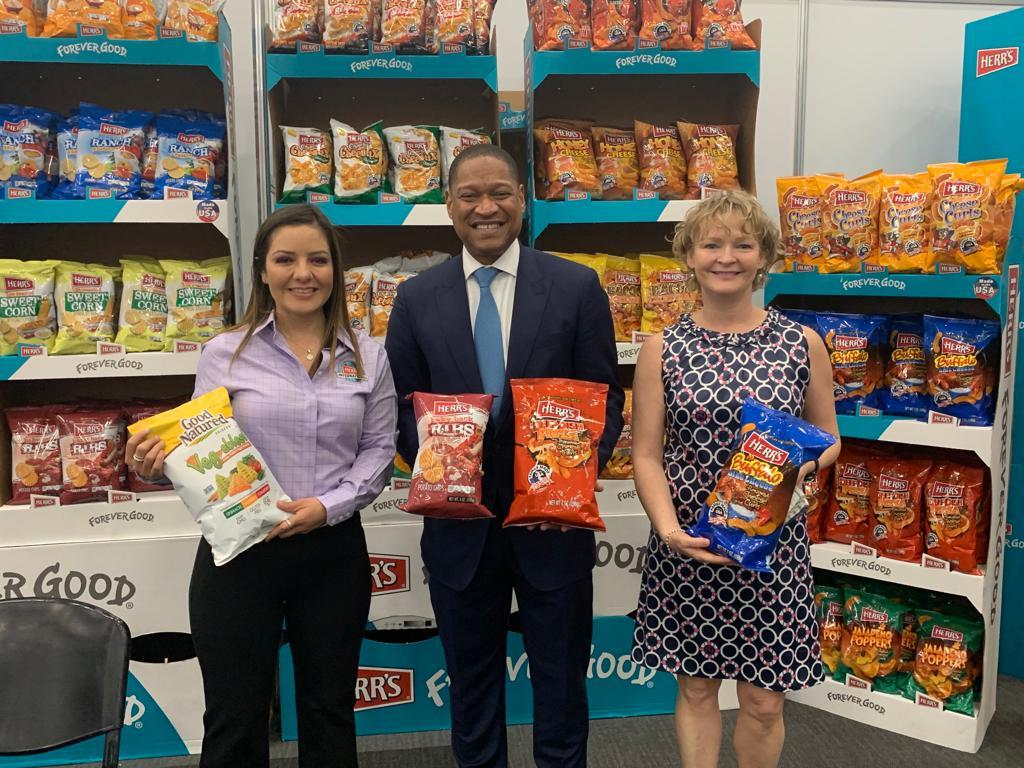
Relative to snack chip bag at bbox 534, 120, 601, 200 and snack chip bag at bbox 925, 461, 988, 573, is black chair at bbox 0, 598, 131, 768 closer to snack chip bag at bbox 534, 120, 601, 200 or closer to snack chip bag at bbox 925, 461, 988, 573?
snack chip bag at bbox 534, 120, 601, 200

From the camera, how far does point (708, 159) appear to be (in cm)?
277

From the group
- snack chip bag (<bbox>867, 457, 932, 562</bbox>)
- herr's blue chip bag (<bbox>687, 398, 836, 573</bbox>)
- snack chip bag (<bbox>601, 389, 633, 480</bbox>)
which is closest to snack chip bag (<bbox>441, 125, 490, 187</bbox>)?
snack chip bag (<bbox>601, 389, 633, 480</bbox>)

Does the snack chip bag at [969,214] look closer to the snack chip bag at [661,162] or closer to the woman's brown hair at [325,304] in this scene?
the snack chip bag at [661,162]

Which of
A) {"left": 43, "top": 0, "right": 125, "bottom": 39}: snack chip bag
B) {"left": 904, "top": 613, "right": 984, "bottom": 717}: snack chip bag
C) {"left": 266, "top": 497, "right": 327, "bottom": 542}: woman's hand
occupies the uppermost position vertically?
{"left": 43, "top": 0, "right": 125, "bottom": 39}: snack chip bag

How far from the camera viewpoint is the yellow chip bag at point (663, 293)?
2.76m

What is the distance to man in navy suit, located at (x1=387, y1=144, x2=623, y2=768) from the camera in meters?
1.90

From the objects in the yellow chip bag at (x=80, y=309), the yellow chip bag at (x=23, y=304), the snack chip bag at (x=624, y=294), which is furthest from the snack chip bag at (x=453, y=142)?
the yellow chip bag at (x=23, y=304)

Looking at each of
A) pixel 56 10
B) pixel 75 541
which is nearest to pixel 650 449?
pixel 75 541

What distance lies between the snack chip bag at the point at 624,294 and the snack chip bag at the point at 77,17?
1731 millimetres

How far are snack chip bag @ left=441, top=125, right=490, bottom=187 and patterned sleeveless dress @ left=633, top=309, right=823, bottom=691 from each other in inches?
45.5

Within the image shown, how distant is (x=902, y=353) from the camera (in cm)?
276

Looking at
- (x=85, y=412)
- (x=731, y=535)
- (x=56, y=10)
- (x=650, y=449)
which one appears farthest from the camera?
(x=85, y=412)

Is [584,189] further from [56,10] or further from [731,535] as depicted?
[56,10]

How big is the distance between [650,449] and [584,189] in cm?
115
